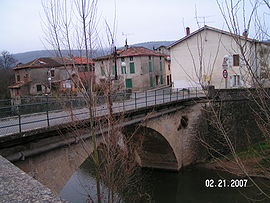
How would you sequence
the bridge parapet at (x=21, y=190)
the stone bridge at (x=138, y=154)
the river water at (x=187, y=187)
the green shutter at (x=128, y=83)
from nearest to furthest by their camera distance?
1. the bridge parapet at (x=21, y=190)
2. the stone bridge at (x=138, y=154)
3. the river water at (x=187, y=187)
4. the green shutter at (x=128, y=83)

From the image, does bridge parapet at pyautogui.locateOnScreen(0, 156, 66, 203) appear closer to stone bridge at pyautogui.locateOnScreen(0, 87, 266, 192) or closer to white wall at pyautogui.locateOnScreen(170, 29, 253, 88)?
stone bridge at pyautogui.locateOnScreen(0, 87, 266, 192)

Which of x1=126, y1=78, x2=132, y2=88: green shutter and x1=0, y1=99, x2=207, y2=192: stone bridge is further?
x1=126, y1=78, x2=132, y2=88: green shutter

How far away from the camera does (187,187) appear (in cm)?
1472

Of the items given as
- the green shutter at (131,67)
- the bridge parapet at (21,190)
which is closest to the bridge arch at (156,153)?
the bridge parapet at (21,190)

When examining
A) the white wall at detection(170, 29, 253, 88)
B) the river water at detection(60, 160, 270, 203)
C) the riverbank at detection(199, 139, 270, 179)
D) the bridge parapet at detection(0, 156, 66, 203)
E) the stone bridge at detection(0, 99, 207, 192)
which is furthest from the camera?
the white wall at detection(170, 29, 253, 88)

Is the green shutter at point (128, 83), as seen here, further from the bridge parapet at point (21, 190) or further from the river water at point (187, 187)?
the bridge parapet at point (21, 190)

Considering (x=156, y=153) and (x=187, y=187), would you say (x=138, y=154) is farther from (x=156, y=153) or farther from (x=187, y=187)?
(x=187, y=187)

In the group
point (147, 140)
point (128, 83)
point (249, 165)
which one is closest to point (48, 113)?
point (147, 140)

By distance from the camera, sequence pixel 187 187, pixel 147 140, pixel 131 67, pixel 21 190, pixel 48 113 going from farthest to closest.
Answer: pixel 131 67, pixel 147 140, pixel 187 187, pixel 48 113, pixel 21 190

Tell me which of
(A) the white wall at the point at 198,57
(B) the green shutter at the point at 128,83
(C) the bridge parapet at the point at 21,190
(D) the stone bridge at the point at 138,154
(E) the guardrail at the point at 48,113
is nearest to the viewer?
(C) the bridge parapet at the point at 21,190

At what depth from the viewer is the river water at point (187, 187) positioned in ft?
42.7

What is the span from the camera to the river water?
13.0 m

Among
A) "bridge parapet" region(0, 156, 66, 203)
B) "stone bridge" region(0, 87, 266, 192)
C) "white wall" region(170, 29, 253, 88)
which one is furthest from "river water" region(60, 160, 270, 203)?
"bridge parapet" region(0, 156, 66, 203)

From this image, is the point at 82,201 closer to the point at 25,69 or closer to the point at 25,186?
the point at 25,186
